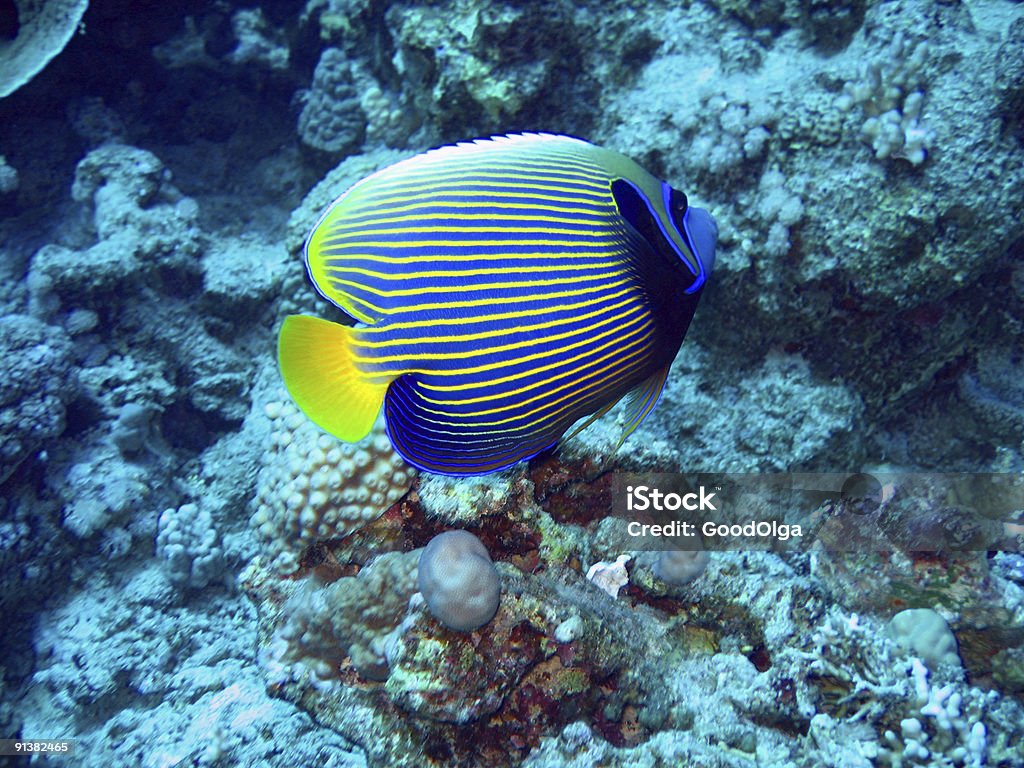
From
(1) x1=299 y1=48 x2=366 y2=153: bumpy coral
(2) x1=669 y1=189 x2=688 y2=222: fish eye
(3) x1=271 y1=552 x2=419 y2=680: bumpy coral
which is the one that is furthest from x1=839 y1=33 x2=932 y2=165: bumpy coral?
(1) x1=299 y1=48 x2=366 y2=153: bumpy coral

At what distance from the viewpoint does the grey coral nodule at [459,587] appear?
6.48 ft

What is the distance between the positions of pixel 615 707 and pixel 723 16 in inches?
162

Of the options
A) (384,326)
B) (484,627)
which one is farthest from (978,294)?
(384,326)

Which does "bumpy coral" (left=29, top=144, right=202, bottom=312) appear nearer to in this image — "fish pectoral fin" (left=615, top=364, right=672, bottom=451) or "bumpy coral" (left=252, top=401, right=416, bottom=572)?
"bumpy coral" (left=252, top=401, right=416, bottom=572)

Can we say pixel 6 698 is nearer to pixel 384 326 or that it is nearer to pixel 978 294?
pixel 384 326

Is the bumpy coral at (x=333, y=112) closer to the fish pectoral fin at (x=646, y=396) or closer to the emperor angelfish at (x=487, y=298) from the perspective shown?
the emperor angelfish at (x=487, y=298)

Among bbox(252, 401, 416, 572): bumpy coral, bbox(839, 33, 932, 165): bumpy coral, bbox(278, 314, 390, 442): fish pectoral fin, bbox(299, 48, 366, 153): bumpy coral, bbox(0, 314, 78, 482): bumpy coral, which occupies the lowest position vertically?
bbox(0, 314, 78, 482): bumpy coral

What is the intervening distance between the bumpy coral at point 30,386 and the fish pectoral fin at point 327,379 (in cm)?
316

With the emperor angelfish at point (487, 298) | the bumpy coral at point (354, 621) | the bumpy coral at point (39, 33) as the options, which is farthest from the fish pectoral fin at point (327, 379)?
the bumpy coral at point (39, 33)

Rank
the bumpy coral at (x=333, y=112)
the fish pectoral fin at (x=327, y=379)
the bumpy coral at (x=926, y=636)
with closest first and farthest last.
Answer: the fish pectoral fin at (x=327, y=379), the bumpy coral at (x=926, y=636), the bumpy coral at (x=333, y=112)

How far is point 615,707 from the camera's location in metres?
2.15

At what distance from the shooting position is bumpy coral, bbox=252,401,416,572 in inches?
102

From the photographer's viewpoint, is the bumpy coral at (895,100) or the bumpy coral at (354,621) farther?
the bumpy coral at (895,100)

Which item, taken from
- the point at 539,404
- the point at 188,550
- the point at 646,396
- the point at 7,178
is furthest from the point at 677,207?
the point at 7,178
